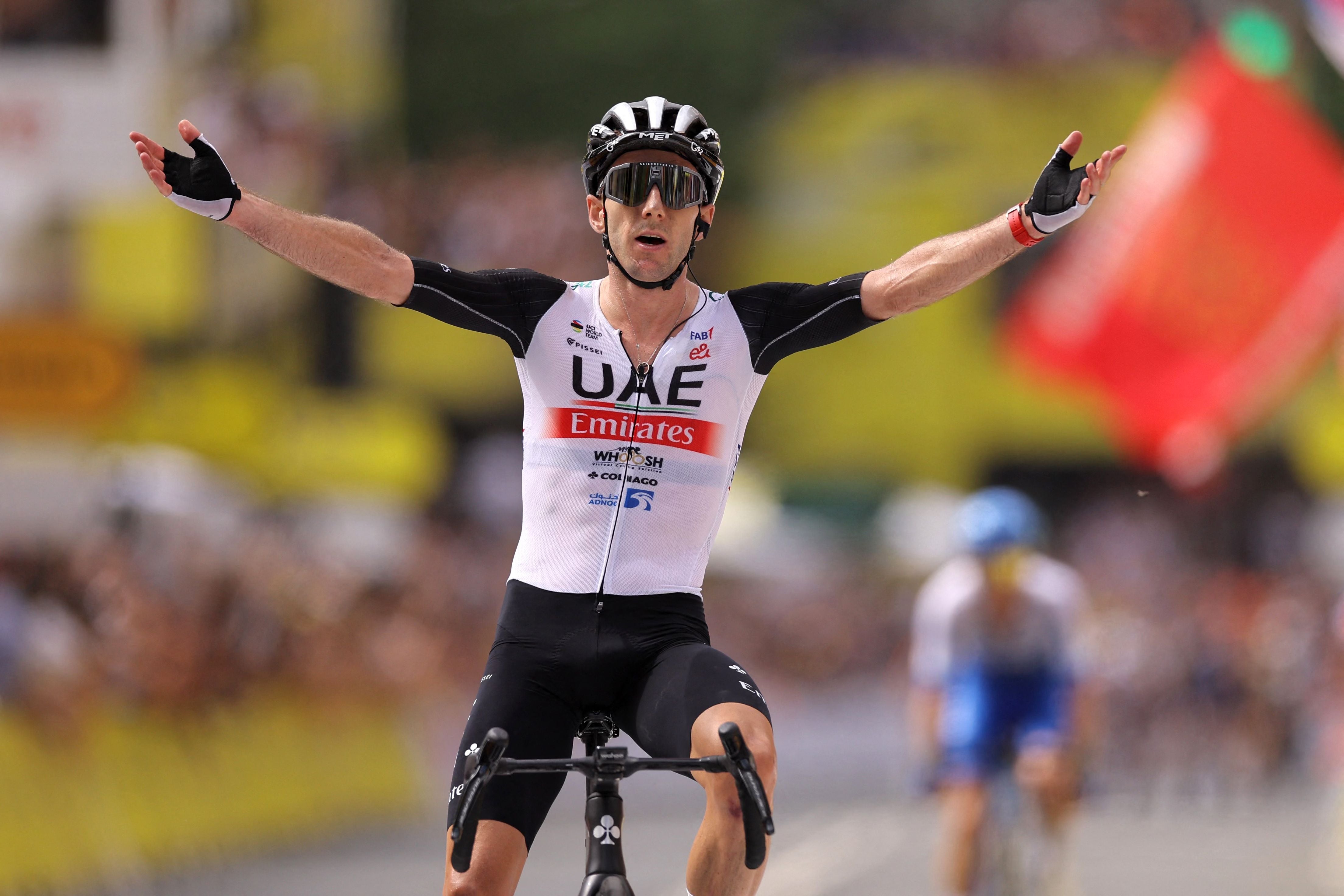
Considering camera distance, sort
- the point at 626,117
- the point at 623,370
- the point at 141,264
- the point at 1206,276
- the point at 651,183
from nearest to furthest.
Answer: the point at 651,183 < the point at 626,117 < the point at 623,370 < the point at 1206,276 < the point at 141,264

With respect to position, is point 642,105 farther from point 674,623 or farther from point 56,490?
point 56,490

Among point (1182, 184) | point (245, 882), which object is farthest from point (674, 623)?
point (1182, 184)

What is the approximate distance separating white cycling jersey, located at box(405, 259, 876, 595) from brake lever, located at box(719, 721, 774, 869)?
101 centimetres

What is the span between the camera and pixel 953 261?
618 centimetres

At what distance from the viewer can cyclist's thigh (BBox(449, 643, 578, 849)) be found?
19.3 feet

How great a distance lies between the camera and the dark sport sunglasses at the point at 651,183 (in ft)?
19.9

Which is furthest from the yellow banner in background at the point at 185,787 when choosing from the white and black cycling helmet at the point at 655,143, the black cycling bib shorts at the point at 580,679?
the white and black cycling helmet at the point at 655,143

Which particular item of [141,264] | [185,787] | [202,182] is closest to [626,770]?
[202,182]

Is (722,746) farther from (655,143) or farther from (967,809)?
(967,809)

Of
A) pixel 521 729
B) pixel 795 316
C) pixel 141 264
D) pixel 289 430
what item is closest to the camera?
pixel 521 729

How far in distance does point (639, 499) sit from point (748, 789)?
125 centimetres

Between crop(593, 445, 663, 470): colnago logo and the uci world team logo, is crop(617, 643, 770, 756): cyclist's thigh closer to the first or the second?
the uci world team logo

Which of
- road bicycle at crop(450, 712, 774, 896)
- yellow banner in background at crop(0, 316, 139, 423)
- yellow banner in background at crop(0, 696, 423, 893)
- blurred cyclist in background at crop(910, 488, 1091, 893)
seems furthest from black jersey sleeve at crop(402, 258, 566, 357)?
yellow banner in background at crop(0, 696, 423, 893)

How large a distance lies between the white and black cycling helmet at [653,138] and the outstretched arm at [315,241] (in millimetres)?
611
